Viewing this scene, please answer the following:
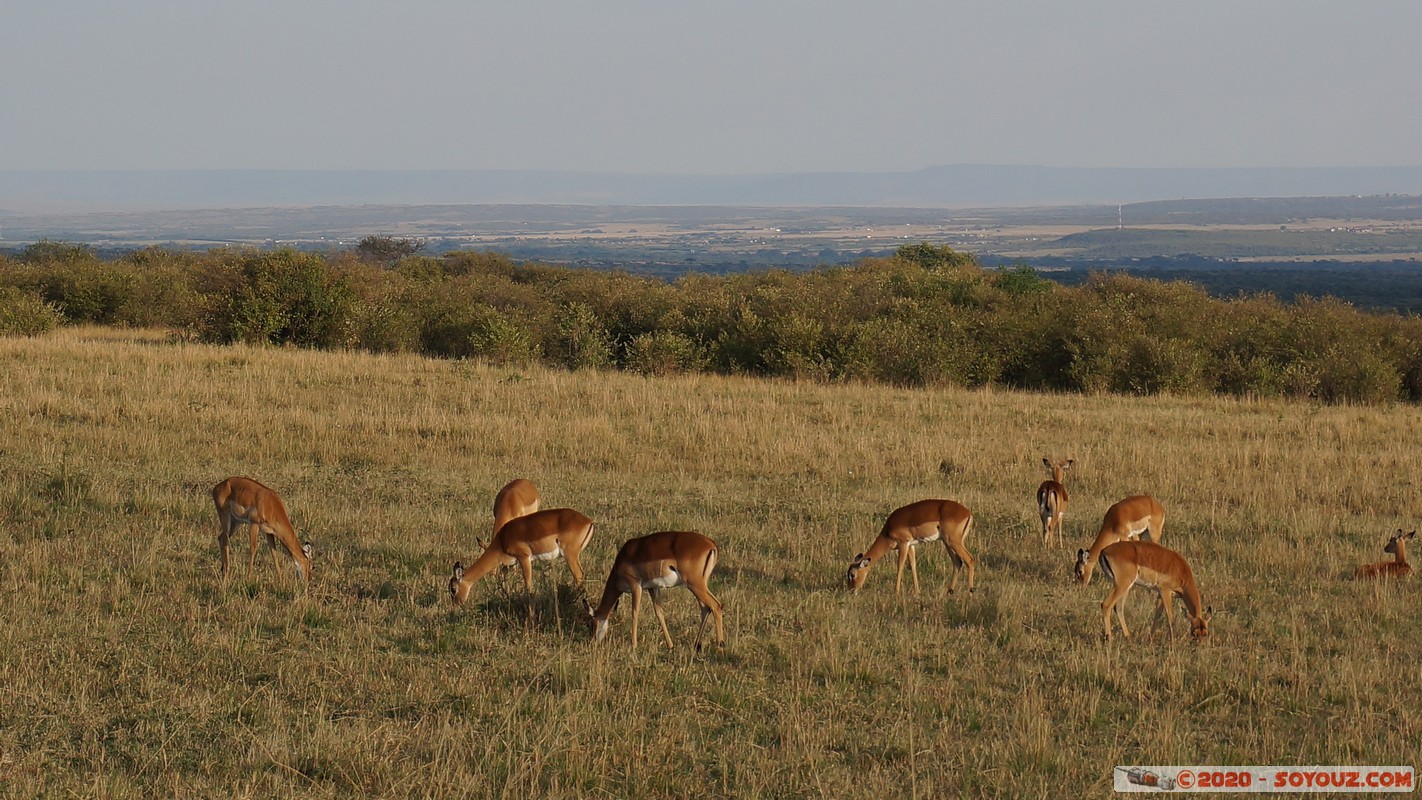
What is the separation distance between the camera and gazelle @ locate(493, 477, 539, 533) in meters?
11.3

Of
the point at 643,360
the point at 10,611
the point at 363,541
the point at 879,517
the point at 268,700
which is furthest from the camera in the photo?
the point at 643,360

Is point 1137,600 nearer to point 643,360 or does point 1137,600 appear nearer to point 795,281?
point 643,360

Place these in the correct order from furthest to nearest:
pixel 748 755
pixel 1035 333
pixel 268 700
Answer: pixel 1035 333, pixel 268 700, pixel 748 755

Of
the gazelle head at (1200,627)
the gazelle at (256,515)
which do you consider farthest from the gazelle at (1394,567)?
the gazelle at (256,515)

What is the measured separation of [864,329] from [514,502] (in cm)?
2260

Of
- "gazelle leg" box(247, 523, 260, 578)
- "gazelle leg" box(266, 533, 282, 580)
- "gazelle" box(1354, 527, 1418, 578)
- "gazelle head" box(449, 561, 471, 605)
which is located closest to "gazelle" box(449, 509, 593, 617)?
"gazelle head" box(449, 561, 471, 605)

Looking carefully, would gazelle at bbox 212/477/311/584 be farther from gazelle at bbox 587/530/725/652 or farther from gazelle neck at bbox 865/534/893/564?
gazelle neck at bbox 865/534/893/564

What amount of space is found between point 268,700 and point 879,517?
26.0ft

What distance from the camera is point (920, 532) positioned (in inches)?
411

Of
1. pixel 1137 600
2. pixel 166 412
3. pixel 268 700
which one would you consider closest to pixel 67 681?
pixel 268 700

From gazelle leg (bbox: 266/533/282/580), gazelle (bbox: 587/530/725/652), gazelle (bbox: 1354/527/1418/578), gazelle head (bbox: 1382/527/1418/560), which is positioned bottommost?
gazelle (bbox: 1354/527/1418/578)

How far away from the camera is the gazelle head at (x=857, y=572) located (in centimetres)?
1023

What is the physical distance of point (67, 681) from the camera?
304 inches

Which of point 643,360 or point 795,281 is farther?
point 795,281
